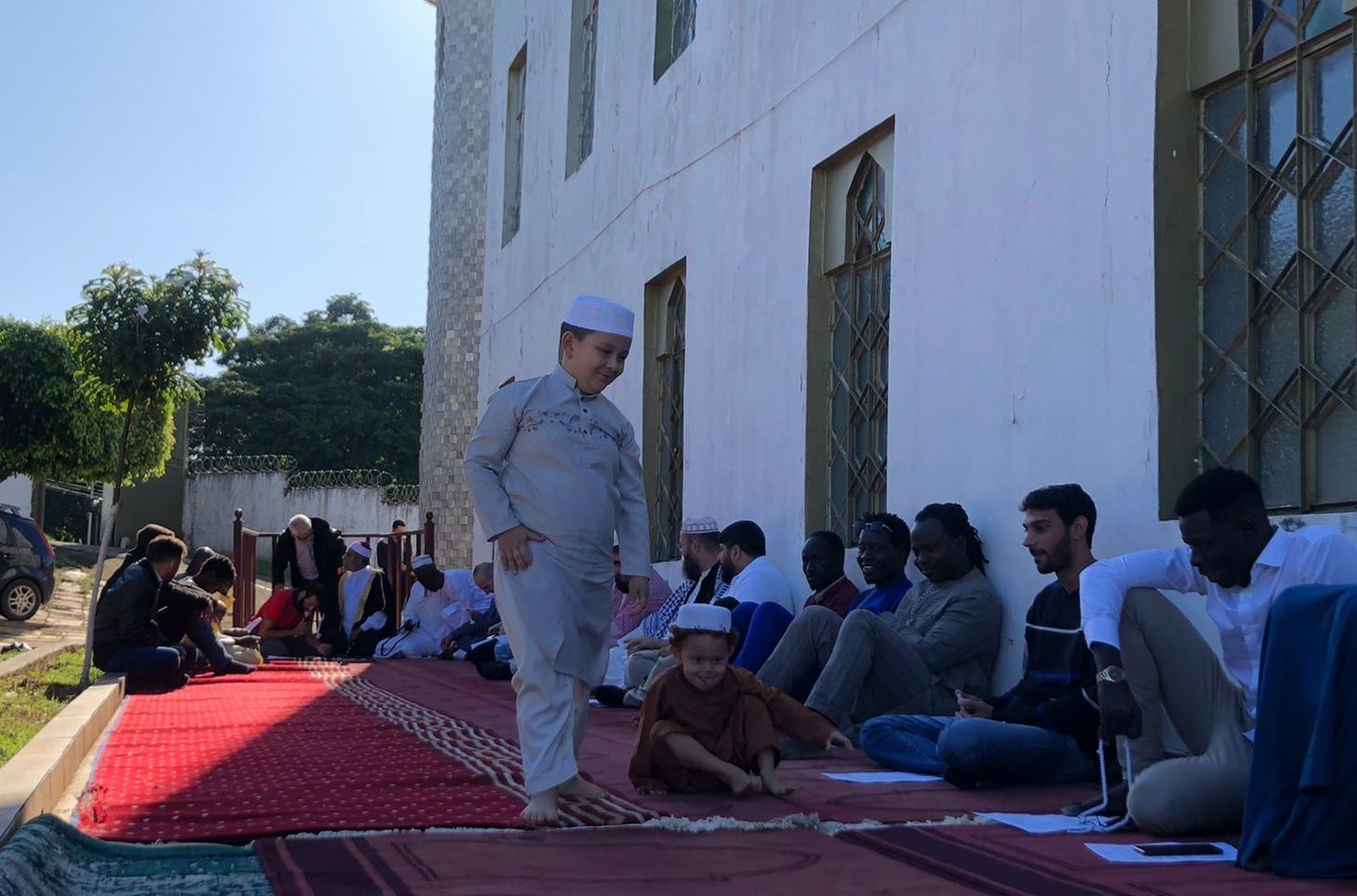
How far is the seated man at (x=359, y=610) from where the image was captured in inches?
537

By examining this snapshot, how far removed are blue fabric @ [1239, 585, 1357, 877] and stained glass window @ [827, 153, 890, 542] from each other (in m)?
4.04

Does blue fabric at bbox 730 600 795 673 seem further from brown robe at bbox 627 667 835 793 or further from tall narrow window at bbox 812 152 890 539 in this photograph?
brown robe at bbox 627 667 835 793

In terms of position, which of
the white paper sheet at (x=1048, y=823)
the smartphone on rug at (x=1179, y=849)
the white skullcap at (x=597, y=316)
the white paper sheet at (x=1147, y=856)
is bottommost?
the white paper sheet at (x=1048, y=823)

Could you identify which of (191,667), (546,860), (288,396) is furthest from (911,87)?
(288,396)

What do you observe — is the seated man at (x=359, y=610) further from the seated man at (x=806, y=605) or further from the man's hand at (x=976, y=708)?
the man's hand at (x=976, y=708)

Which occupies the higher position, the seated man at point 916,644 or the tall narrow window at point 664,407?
the tall narrow window at point 664,407

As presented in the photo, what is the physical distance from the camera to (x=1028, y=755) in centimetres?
479

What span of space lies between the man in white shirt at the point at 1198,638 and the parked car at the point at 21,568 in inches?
640

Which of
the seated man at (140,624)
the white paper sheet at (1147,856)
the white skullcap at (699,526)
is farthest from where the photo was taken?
the seated man at (140,624)

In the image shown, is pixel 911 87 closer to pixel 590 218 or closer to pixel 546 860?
pixel 546 860

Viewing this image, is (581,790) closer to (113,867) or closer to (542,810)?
(542,810)

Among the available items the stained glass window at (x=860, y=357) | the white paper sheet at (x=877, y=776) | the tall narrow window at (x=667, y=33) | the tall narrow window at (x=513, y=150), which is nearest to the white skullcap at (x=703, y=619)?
the white paper sheet at (x=877, y=776)

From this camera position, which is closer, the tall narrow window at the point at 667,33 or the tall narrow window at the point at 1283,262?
the tall narrow window at the point at 1283,262

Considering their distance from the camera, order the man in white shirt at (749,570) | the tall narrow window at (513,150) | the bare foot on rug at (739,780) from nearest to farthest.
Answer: the bare foot on rug at (739,780) < the man in white shirt at (749,570) < the tall narrow window at (513,150)
